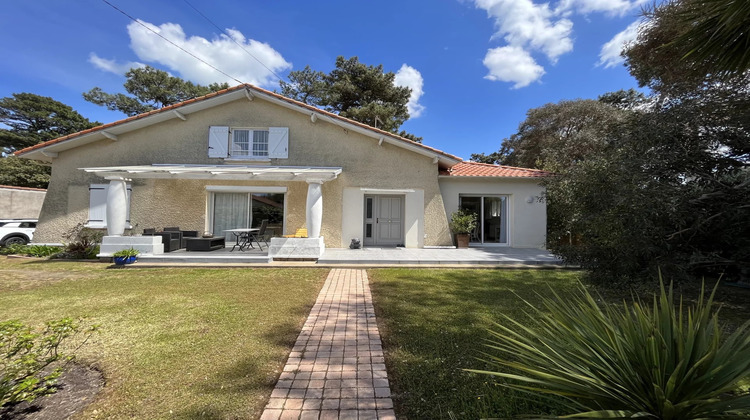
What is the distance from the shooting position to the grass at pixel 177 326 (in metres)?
2.93

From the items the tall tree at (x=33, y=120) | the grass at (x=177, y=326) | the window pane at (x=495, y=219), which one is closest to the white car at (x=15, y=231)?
the grass at (x=177, y=326)

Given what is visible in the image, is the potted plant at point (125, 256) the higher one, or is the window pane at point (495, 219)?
the window pane at point (495, 219)

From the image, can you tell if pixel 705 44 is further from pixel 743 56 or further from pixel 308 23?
pixel 308 23

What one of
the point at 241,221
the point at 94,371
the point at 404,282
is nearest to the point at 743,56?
the point at 404,282

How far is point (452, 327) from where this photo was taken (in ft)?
15.8

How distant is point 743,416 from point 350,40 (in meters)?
20.0

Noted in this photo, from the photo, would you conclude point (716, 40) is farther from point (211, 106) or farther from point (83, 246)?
point (83, 246)

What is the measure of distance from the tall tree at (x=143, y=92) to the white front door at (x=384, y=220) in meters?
31.0

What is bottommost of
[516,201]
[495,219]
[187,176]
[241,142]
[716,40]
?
[495,219]

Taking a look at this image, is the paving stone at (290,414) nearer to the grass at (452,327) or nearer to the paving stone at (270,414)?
the paving stone at (270,414)

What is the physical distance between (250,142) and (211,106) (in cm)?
248

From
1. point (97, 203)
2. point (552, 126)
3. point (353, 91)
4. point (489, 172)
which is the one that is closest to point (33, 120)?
point (97, 203)

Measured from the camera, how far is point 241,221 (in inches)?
559

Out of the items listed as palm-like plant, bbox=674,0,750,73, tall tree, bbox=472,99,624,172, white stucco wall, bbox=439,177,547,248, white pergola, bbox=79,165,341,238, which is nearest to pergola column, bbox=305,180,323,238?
white pergola, bbox=79,165,341,238
